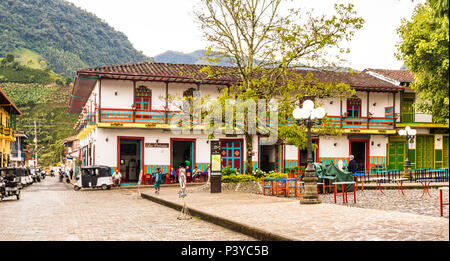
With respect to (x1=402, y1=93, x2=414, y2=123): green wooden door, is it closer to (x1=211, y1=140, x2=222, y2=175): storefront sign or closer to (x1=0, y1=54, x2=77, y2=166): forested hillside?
(x1=211, y1=140, x2=222, y2=175): storefront sign

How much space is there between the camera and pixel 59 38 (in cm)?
12888

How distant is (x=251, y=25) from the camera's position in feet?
71.2

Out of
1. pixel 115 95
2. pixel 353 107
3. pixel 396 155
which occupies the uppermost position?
pixel 115 95

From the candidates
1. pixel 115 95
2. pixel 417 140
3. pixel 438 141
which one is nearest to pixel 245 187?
pixel 115 95

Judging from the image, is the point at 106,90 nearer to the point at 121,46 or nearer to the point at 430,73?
the point at 430,73

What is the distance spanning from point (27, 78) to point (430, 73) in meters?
84.4

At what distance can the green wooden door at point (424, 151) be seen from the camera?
3306 centimetres

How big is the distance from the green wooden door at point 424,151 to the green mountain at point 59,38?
9461 centimetres

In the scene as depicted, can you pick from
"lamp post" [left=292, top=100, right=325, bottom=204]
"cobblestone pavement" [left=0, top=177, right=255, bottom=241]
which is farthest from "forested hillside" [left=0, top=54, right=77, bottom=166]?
"lamp post" [left=292, top=100, right=325, bottom=204]

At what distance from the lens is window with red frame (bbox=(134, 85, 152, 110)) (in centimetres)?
2853

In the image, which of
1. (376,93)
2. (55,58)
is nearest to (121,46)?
(55,58)

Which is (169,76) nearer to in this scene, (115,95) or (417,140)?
(115,95)

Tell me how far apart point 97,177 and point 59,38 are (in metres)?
112

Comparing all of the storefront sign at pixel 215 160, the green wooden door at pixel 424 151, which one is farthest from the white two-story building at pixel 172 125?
the storefront sign at pixel 215 160
